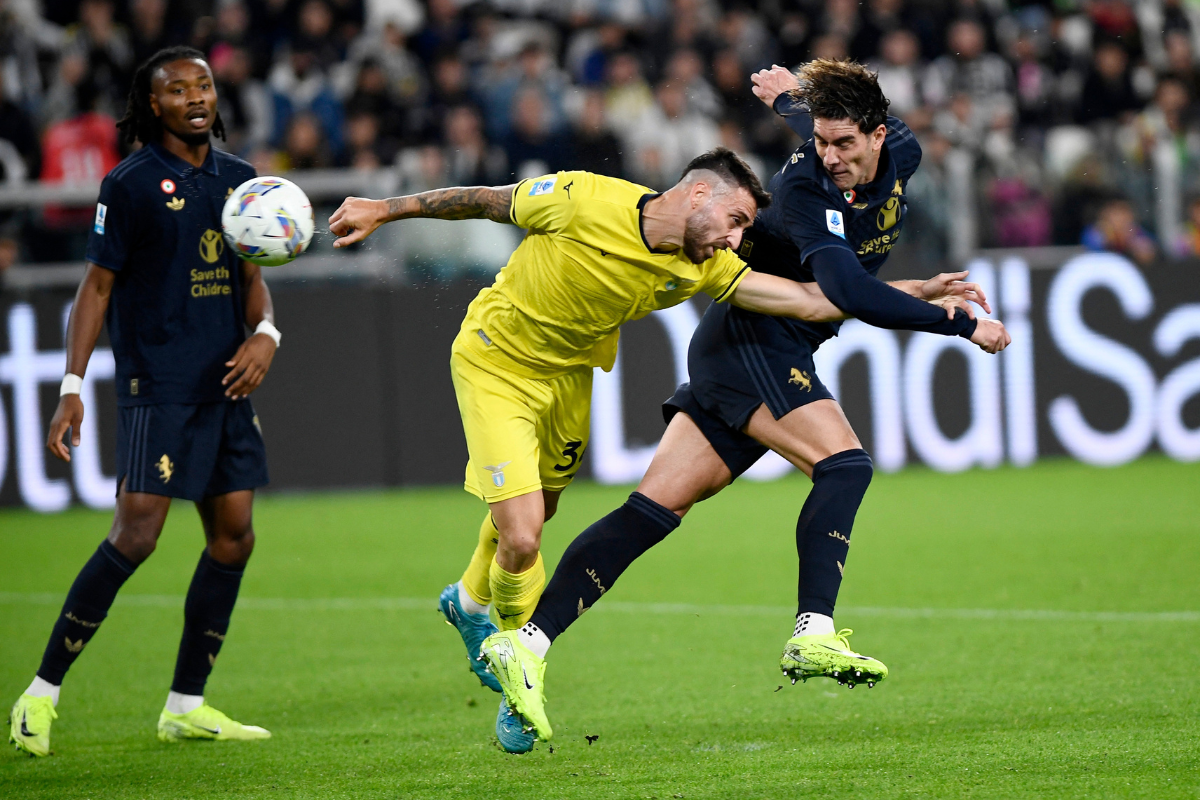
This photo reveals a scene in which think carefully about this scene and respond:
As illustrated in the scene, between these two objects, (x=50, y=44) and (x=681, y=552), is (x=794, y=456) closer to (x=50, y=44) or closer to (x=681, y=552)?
(x=681, y=552)

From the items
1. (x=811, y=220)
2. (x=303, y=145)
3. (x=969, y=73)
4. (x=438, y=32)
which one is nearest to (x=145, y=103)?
(x=811, y=220)

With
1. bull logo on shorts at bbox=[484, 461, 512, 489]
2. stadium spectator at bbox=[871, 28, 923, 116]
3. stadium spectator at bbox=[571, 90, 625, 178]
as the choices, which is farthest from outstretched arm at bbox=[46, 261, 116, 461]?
stadium spectator at bbox=[871, 28, 923, 116]

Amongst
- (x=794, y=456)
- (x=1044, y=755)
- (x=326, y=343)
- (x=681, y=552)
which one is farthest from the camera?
(x=326, y=343)

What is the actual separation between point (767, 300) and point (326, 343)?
7.14 m

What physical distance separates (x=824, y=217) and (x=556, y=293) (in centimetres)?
92

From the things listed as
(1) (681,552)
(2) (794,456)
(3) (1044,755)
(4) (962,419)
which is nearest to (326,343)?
(1) (681,552)

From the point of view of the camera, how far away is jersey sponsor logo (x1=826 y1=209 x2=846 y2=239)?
487cm

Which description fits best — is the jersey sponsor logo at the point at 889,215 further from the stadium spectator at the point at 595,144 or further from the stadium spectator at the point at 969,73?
the stadium spectator at the point at 969,73

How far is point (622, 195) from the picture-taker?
479 cm

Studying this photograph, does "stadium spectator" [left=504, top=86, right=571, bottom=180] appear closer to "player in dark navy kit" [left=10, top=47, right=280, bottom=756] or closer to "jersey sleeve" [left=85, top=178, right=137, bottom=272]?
"player in dark navy kit" [left=10, top=47, right=280, bottom=756]

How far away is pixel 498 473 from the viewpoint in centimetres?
486

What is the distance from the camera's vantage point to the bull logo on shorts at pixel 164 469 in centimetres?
518

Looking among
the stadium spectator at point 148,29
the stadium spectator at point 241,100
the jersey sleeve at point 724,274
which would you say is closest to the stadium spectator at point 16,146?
the stadium spectator at point 148,29

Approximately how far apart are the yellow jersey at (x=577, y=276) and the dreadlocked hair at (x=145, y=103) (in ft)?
4.52
